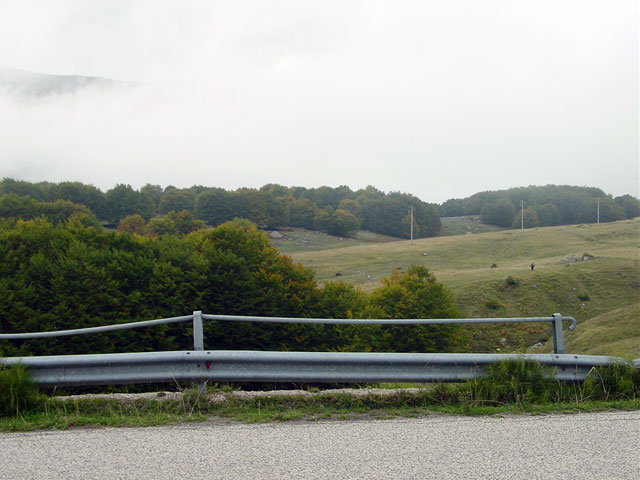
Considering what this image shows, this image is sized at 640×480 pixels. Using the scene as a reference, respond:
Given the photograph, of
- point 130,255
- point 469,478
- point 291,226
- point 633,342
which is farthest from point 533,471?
point 291,226

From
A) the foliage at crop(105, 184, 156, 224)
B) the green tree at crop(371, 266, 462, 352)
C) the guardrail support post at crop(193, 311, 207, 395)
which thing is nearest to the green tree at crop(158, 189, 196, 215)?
the foliage at crop(105, 184, 156, 224)

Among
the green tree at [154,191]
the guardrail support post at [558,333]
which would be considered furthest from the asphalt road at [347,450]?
the green tree at [154,191]

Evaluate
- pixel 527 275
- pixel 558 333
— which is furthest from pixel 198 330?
pixel 527 275

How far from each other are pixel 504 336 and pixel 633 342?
13.5m

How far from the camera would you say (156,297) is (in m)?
19.8

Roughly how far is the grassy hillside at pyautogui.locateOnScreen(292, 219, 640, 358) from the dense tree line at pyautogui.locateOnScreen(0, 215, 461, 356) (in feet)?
Answer: 31.4

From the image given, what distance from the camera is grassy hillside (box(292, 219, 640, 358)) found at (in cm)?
4131

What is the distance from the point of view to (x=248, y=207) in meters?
152

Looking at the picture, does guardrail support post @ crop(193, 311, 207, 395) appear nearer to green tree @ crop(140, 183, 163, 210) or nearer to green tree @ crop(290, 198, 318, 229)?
green tree @ crop(290, 198, 318, 229)

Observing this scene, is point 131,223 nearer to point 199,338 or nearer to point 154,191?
point 154,191

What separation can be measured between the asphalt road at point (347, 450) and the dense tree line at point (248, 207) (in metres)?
131

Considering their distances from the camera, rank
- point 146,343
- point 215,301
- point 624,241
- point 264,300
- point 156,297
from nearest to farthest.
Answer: point 146,343 → point 156,297 → point 215,301 → point 264,300 → point 624,241

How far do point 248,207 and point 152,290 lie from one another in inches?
5266

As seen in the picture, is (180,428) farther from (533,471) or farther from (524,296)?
(524,296)
